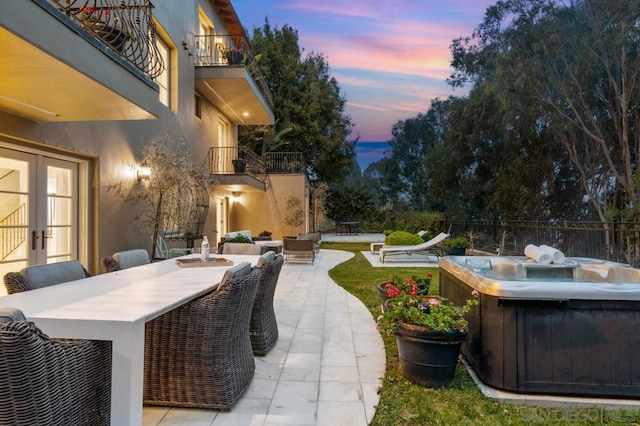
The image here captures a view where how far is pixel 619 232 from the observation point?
709 centimetres

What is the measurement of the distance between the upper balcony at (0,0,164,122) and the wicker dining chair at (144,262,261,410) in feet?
7.45

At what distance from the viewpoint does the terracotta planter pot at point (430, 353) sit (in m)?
3.00

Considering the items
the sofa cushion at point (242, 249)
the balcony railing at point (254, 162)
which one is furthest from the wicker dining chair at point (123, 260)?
the balcony railing at point (254, 162)

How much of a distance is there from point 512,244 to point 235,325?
1048 centimetres

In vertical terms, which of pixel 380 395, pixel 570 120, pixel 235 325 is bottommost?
pixel 380 395

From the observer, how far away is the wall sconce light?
7.20 meters

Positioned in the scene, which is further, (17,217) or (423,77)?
(423,77)

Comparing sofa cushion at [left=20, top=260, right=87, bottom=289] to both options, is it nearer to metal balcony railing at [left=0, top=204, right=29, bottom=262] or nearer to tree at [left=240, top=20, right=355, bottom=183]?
metal balcony railing at [left=0, top=204, right=29, bottom=262]

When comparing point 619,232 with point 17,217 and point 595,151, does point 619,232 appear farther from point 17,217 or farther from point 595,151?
point 17,217

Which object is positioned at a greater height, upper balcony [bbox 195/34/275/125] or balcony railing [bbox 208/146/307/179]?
upper balcony [bbox 195/34/275/125]

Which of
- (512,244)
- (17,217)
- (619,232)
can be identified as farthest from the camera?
(512,244)

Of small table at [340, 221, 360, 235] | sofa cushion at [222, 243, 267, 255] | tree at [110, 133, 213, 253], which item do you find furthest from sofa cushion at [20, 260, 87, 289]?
small table at [340, 221, 360, 235]

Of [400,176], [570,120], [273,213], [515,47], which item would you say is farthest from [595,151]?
[400,176]

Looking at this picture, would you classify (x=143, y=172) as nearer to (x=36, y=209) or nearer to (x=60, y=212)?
(x=60, y=212)
